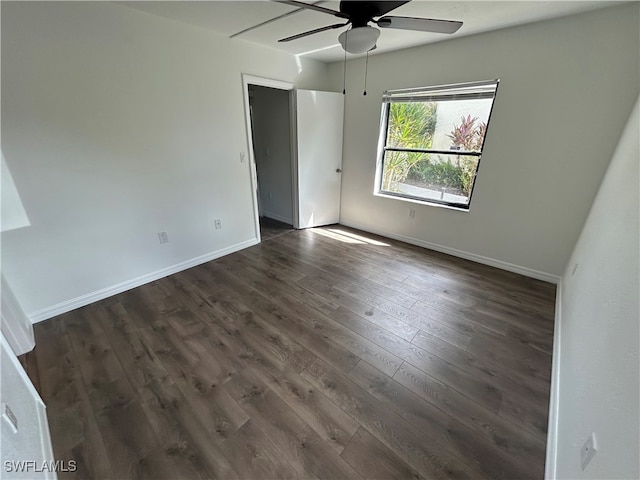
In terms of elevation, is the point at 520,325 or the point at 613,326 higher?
the point at 613,326

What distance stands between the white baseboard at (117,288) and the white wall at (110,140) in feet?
0.04

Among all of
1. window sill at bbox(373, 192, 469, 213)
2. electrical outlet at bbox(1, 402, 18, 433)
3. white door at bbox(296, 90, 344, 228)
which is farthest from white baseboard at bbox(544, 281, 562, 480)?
white door at bbox(296, 90, 344, 228)

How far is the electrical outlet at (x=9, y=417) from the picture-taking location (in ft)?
3.04

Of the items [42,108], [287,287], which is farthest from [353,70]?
[42,108]

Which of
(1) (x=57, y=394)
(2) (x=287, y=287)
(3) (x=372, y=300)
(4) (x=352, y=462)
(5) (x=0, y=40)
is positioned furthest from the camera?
(2) (x=287, y=287)

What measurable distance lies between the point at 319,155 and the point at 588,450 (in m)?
3.62

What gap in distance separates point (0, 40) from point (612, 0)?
4075 mm

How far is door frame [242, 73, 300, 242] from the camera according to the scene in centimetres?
293

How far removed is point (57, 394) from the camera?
59.4 inches

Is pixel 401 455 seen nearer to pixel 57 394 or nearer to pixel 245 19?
pixel 57 394

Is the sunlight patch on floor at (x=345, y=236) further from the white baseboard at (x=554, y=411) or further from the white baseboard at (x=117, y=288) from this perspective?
the white baseboard at (x=554, y=411)

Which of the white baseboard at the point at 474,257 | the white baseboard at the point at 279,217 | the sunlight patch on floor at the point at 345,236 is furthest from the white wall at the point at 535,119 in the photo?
the white baseboard at the point at 279,217

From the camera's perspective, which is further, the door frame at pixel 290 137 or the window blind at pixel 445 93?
the door frame at pixel 290 137

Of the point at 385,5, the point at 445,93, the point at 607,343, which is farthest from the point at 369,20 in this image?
the point at 607,343
